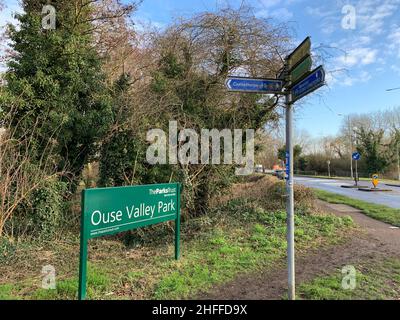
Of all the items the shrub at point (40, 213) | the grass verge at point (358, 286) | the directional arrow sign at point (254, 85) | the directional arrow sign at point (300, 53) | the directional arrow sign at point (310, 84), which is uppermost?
Result: the directional arrow sign at point (300, 53)

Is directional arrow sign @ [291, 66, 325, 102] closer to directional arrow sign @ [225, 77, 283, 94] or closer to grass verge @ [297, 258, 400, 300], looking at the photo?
directional arrow sign @ [225, 77, 283, 94]

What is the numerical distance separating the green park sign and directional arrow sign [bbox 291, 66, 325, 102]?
2783mm

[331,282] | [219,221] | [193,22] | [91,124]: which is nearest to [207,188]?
[219,221]

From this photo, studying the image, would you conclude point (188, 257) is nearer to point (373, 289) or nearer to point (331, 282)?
point (331, 282)

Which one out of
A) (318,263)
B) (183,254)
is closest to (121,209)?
(183,254)

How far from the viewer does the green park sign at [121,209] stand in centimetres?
402

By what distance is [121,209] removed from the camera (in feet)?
15.3

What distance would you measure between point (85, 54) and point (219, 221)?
6217 millimetres

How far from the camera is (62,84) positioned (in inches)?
344

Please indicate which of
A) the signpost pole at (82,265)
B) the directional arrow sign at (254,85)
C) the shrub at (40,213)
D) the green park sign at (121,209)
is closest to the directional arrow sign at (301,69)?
the directional arrow sign at (254,85)

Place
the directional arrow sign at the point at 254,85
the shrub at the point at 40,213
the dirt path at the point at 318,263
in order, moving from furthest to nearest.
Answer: the shrub at the point at 40,213, the dirt path at the point at 318,263, the directional arrow sign at the point at 254,85

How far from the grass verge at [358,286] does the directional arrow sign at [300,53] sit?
3138 mm

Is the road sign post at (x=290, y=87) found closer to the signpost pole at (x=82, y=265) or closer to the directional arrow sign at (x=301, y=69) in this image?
the directional arrow sign at (x=301, y=69)

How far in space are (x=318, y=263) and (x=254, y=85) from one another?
3.56 m
